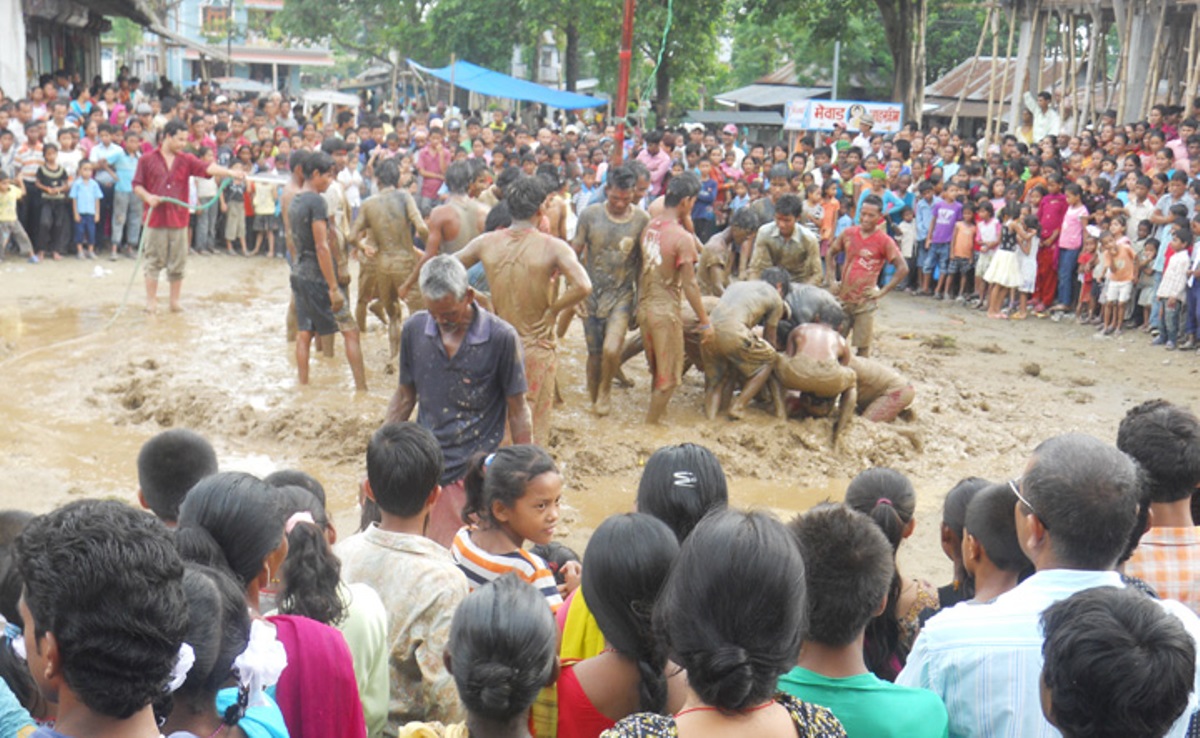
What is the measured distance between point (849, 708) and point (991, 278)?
39.9 ft

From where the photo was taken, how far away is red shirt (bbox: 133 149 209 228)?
10.9 m

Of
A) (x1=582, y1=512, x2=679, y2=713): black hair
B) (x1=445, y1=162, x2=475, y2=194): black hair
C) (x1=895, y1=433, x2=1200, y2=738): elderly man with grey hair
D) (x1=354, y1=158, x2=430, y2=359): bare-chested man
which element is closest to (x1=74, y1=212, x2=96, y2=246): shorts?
(x1=354, y1=158, x2=430, y2=359): bare-chested man

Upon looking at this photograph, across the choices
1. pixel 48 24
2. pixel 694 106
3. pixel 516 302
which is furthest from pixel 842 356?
pixel 694 106

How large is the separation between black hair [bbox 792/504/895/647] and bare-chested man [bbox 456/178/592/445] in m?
4.16

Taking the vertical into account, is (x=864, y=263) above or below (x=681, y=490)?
below

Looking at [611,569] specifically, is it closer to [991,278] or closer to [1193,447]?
[1193,447]

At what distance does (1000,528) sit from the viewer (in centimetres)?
320

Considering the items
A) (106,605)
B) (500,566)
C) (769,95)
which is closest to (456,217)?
(500,566)

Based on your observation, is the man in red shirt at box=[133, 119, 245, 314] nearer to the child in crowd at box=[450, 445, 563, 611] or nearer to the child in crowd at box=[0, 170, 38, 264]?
the child in crowd at box=[0, 170, 38, 264]

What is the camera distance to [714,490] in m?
3.46

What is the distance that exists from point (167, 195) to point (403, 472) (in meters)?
8.28

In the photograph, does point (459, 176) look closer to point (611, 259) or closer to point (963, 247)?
point (611, 259)

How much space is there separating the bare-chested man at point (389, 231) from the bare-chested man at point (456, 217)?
2.32 feet

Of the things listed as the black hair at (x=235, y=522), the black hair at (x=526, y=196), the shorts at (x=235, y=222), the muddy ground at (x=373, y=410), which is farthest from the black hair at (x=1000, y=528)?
the shorts at (x=235, y=222)
